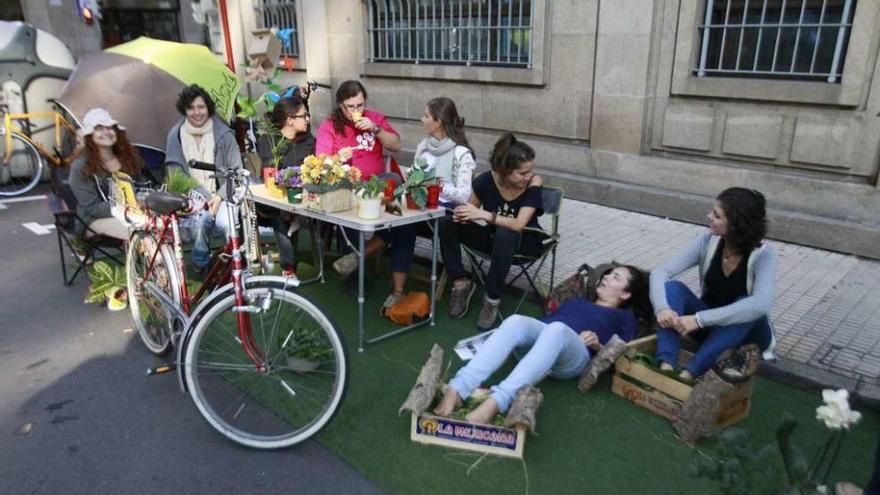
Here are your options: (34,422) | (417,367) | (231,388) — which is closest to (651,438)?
(417,367)

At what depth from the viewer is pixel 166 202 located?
3287mm

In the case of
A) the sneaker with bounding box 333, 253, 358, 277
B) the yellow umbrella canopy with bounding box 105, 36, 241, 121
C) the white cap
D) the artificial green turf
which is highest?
the yellow umbrella canopy with bounding box 105, 36, 241, 121

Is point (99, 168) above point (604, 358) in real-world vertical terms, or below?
above

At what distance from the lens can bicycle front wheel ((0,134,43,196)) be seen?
25.7ft

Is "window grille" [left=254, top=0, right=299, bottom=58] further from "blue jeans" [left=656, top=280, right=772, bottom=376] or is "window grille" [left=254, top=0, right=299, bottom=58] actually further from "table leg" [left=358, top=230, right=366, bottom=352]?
"blue jeans" [left=656, top=280, right=772, bottom=376]

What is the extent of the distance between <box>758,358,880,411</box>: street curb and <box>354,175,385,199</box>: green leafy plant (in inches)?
94.2

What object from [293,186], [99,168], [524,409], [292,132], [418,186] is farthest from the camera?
[292,132]

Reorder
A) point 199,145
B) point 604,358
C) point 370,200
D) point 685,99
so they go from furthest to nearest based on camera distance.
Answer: point 685,99
point 199,145
point 370,200
point 604,358

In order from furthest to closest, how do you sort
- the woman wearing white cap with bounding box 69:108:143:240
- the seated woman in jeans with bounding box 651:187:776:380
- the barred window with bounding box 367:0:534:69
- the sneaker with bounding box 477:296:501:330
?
the barred window with bounding box 367:0:534:69 → the woman wearing white cap with bounding box 69:108:143:240 → the sneaker with bounding box 477:296:501:330 → the seated woman in jeans with bounding box 651:187:776:380

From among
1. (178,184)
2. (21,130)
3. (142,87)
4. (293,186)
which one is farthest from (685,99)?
(21,130)

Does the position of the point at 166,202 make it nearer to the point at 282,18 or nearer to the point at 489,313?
the point at 489,313

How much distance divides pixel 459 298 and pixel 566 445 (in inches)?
62.8

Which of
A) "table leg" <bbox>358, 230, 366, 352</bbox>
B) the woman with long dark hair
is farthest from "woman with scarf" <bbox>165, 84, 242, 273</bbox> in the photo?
"table leg" <bbox>358, 230, 366, 352</bbox>

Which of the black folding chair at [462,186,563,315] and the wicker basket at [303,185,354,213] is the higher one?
the wicker basket at [303,185,354,213]
